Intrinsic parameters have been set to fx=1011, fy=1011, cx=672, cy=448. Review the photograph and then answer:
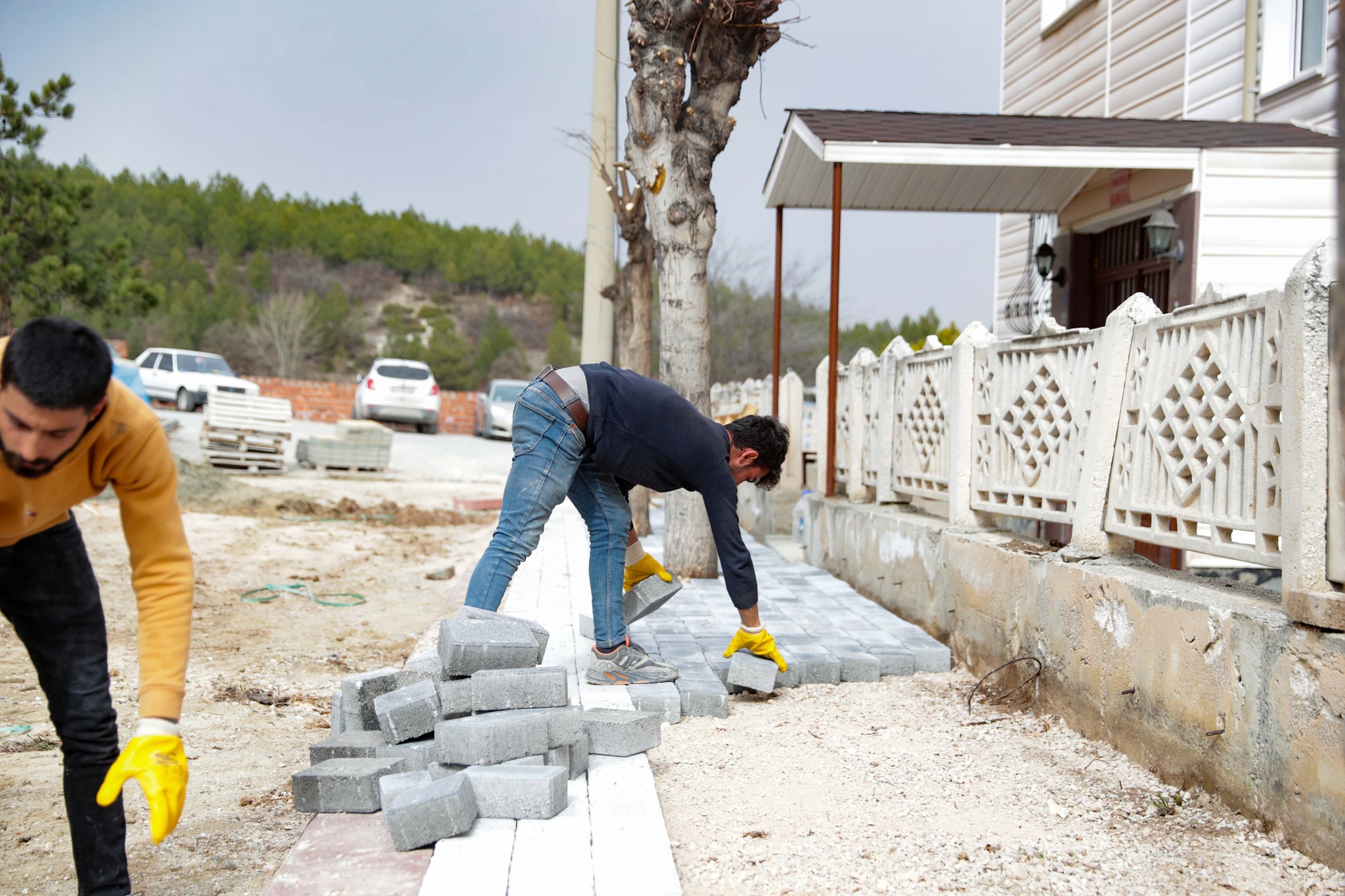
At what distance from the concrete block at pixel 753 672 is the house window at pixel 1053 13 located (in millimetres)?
9583

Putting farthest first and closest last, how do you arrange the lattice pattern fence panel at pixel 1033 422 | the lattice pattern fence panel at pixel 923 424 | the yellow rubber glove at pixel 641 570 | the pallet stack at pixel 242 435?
the pallet stack at pixel 242 435 < the lattice pattern fence panel at pixel 923 424 < the yellow rubber glove at pixel 641 570 < the lattice pattern fence panel at pixel 1033 422

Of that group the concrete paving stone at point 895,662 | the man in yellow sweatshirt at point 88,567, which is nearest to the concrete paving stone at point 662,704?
the concrete paving stone at point 895,662

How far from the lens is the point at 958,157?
7.62 metres

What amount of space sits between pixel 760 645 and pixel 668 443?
3.57 ft

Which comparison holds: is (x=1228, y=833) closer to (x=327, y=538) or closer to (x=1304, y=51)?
(x=1304, y=51)

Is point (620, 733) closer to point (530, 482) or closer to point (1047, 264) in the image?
point (530, 482)

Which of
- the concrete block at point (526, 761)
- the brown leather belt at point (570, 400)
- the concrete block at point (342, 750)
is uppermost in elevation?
the brown leather belt at point (570, 400)

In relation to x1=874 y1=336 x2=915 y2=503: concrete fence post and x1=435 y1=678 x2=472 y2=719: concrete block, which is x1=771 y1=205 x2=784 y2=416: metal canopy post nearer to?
x1=874 y1=336 x2=915 y2=503: concrete fence post

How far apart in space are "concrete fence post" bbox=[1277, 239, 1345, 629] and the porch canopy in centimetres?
435

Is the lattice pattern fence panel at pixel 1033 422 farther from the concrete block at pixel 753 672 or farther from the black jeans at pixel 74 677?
the black jeans at pixel 74 677

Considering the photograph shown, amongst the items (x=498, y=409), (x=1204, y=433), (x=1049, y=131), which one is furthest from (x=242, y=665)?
(x=498, y=409)

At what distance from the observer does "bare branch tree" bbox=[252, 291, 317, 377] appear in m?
47.7

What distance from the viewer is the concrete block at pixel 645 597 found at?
493 cm

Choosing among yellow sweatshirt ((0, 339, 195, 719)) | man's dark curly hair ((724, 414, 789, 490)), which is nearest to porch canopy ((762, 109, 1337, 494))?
man's dark curly hair ((724, 414, 789, 490))
